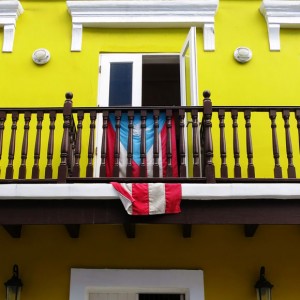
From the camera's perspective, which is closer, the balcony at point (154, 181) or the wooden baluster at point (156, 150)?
the balcony at point (154, 181)

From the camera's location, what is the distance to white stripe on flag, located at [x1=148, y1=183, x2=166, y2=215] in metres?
5.30

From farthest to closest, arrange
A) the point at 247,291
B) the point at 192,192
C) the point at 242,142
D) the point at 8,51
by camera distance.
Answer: the point at 8,51
the point at 242,142
the point at 247,291
the point at 192,192

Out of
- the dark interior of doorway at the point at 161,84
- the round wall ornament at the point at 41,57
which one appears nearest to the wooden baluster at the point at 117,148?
the round wall ornament at the point at 41,57

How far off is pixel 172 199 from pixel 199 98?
2.07 m

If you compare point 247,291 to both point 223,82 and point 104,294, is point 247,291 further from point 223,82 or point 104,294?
point 223,82

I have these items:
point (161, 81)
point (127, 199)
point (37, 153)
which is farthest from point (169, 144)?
point (161, 81)

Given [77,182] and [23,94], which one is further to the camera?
[23,94]

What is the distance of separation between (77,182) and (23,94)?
2168mm

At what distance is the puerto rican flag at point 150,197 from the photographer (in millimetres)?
5270

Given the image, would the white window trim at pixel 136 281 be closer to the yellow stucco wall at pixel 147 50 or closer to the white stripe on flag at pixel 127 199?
the white stripe on flag at pixel 127 199

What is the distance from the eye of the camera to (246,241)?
631 centimetres

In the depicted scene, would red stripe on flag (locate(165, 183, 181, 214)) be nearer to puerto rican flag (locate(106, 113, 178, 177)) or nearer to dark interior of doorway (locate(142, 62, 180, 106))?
puerto rican flag (locate(106, 113, 178, 177))

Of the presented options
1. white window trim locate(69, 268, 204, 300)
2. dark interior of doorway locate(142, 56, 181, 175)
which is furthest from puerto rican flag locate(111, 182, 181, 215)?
dark interior of doorway locate(142, 56, 181, 175)

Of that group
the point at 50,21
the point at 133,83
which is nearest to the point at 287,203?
the point at 133,83
